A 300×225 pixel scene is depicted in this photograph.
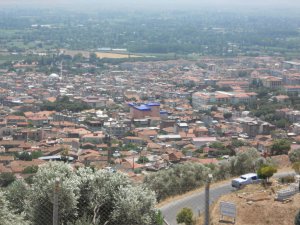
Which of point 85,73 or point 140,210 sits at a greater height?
point 140,210

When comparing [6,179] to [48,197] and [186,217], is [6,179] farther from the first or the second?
[48,197]

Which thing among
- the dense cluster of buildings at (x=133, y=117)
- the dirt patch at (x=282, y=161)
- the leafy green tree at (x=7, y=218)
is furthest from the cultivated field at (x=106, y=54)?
the leafy green tree at (x=7, y=218)

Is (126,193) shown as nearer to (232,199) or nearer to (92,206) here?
(92,206)

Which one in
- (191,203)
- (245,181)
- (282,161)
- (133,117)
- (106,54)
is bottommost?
(106,54)

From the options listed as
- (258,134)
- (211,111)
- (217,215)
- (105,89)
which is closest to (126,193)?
(217,215)

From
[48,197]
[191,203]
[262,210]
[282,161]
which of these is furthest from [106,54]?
[48,197]

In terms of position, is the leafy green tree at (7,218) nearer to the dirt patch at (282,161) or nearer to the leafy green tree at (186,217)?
the leafy green tree at (186,217)
